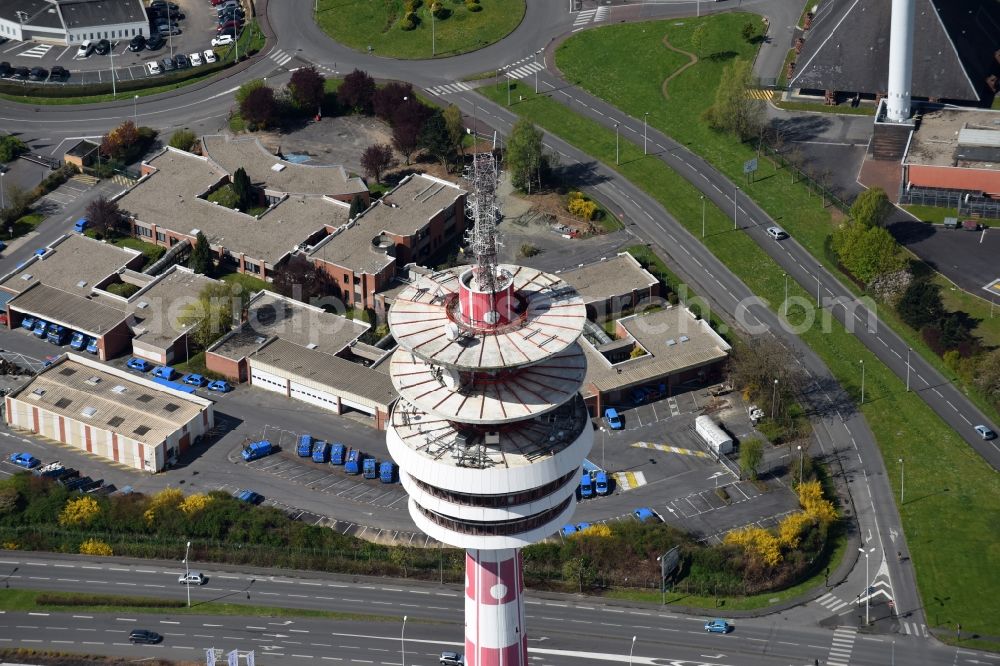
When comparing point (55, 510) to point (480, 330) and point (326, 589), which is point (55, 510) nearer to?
point (326, 589)

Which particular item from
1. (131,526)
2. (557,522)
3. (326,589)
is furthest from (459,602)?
(557,522)

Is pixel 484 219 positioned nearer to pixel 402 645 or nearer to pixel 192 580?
pixel 402 645

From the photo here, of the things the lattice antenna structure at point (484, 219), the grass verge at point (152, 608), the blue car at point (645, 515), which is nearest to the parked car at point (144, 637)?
the grass verge at point (152, 608)

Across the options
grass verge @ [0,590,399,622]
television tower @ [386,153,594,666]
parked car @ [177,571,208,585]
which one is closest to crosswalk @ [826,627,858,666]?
grass verge @ [0,590,399,622]

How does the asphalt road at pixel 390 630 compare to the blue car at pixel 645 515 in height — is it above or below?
below

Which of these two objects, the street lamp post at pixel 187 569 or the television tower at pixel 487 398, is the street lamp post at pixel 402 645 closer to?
the street lamp post at pixel 187 569

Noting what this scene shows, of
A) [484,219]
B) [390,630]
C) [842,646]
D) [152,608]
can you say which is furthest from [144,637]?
[484,219]
